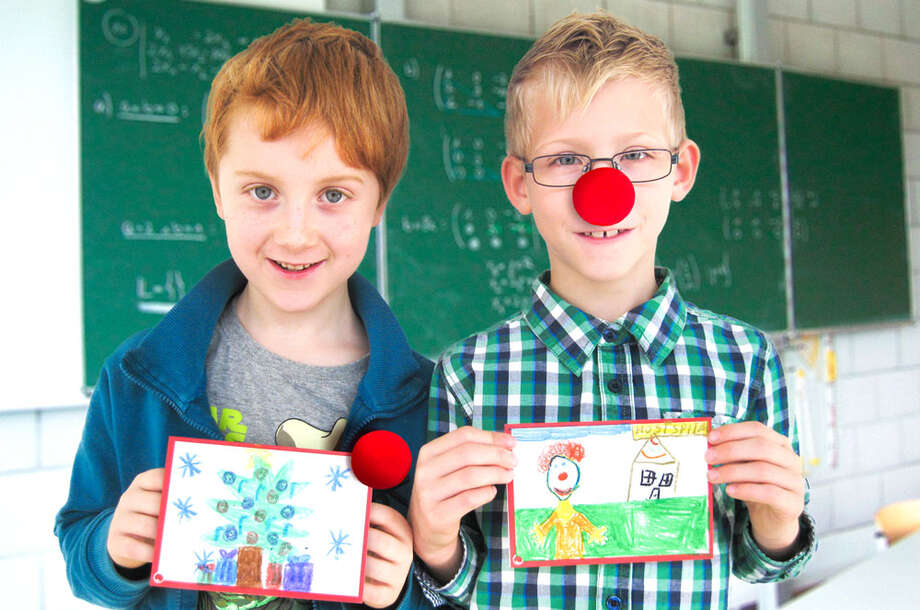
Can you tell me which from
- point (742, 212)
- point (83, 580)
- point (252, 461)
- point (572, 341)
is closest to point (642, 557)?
point (572, 341)

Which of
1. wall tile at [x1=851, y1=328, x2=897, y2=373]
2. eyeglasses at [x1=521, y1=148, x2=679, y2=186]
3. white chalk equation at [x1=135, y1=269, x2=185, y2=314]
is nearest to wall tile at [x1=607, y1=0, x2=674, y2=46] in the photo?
wall tile at [x1=851, y1=328, x2=897, y2=373]

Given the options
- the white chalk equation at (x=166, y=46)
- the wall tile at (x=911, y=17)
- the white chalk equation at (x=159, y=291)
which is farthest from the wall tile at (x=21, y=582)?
the wall tile at (x=911, y=17)

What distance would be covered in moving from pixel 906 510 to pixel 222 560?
87.1 inches

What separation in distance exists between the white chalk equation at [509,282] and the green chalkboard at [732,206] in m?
0.56

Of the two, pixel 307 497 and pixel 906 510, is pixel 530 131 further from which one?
pixel 906 510

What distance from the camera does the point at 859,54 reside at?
11.7 ft

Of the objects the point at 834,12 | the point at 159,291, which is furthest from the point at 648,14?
the point at 159,291

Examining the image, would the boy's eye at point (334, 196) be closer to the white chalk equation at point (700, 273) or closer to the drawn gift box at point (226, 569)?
the drawn gift box at point (226, 569)

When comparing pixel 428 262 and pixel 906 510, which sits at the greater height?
pixel 428 262

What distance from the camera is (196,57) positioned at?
80.2 inches

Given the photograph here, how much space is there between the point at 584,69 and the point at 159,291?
157cm

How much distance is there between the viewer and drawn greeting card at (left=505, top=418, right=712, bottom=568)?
0.71 metres

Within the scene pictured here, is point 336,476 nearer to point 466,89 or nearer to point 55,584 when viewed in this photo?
point 55,584

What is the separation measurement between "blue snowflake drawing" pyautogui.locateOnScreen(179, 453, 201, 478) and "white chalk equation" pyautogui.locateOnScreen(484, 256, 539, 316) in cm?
183
